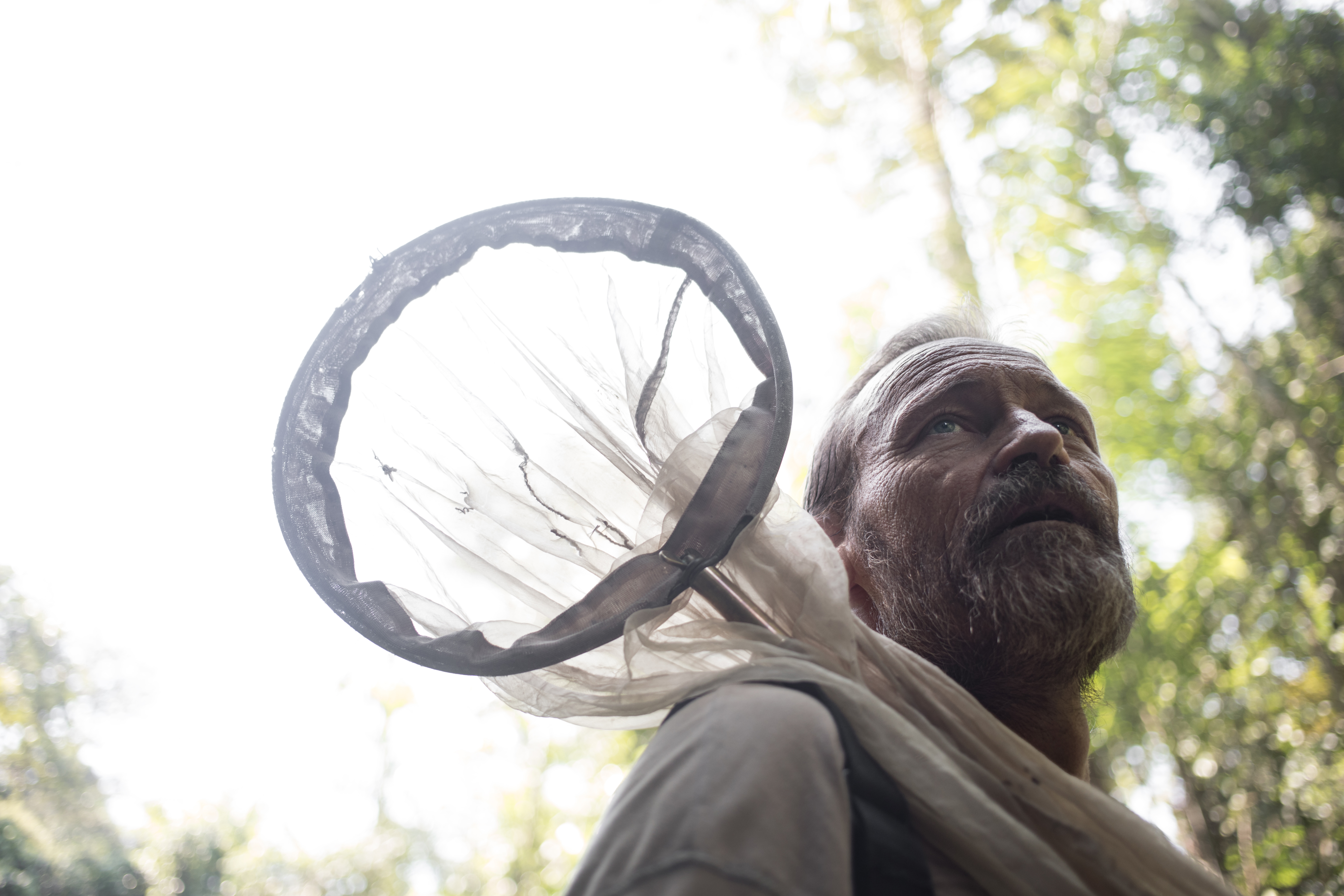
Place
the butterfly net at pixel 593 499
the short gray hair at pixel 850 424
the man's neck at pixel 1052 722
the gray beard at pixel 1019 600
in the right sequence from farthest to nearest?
the short gray hair at pixel 850 424 → the man's neck at pixel 1052 722 → the gray beard at pixel 1019 600 → the butterfly net at pixel 593 499

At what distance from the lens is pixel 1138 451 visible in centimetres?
857

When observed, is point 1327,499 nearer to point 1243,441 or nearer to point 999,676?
point 1243,441

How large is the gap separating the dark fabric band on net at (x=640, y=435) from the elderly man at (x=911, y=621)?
23 centimetres

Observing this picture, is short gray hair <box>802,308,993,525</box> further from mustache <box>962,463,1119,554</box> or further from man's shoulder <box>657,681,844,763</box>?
man's shoulder <box>657,681,844,763</box>

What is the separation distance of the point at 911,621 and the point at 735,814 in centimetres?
86

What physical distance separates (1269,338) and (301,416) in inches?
415

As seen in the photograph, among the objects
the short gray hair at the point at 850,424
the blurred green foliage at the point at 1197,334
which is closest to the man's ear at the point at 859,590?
the short gray hair at the point at 850,424

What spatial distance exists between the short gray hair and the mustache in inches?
Result: 14.6

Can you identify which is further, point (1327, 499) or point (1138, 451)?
point (1138, 451)

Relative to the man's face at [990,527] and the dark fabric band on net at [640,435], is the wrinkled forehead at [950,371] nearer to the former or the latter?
the man's face at [990,527]

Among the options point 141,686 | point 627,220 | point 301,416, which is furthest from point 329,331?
point 141,686

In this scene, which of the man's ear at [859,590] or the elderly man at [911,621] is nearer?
the elderly man at [911,621]

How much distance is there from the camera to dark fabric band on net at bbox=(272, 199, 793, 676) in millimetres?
1159

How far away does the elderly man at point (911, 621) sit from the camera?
74 centimetres
